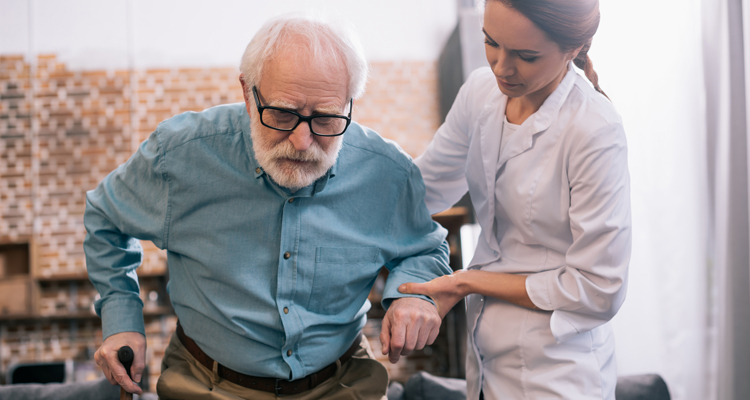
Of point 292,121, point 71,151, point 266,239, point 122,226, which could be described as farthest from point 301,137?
point 71,151

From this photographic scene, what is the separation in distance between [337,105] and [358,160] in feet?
0.82

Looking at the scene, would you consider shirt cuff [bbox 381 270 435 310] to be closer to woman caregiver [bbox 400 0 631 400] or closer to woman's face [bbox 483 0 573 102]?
woman caregiver [bbox 400 0 631 400]

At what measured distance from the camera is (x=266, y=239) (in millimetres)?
1378

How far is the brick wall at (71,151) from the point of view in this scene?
4.95 m

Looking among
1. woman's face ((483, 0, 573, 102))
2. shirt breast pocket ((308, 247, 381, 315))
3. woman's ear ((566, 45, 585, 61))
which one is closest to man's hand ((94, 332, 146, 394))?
shirt breast pocket ((308, 247, 381, 315))

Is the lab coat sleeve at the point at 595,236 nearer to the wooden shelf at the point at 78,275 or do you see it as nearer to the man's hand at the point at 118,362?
the man's hand at the point at 118,362

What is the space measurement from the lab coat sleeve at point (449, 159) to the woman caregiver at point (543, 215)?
0.06 metres

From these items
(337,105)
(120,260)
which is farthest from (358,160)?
(120,260)

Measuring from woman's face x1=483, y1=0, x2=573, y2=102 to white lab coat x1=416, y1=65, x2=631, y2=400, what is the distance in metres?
0.09

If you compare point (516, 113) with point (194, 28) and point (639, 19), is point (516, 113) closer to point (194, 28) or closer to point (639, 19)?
point (639, 19)

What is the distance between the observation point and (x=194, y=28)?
5.30m

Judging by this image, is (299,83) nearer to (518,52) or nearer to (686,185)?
(518,52)

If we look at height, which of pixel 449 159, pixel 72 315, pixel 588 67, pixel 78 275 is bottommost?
pixel 72 315

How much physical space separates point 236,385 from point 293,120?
688 millimetres
